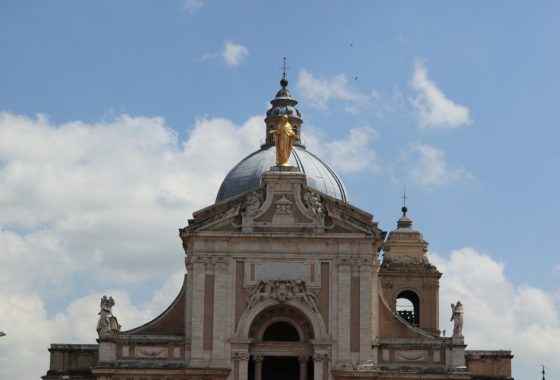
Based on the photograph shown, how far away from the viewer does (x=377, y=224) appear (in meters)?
73.3

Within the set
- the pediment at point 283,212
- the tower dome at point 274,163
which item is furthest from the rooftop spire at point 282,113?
the pediment at point 283,212

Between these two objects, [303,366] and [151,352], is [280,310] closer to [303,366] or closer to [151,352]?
[303,366]

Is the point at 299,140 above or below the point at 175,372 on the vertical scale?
above

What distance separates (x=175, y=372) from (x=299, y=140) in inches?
818

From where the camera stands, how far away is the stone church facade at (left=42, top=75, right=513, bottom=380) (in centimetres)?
7206

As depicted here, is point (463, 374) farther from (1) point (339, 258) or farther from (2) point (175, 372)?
(2) point (175, 372)

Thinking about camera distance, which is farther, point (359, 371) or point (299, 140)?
point (299, 140)

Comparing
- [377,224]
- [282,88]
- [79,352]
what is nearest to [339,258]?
[377,224]

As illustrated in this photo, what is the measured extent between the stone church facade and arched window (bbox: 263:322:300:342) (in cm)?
5

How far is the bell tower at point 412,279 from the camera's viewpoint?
88.6 m

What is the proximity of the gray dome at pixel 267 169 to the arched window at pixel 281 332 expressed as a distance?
12.5 metres

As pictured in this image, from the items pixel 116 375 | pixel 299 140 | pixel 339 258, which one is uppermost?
pixel 299 140

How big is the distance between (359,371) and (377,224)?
22.5 ft

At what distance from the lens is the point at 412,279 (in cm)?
8938
